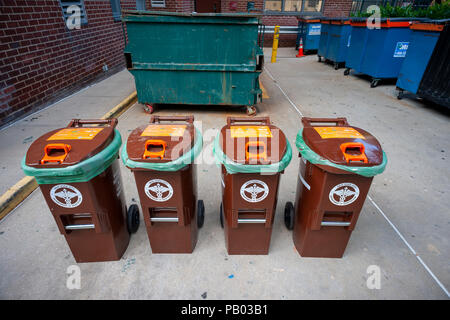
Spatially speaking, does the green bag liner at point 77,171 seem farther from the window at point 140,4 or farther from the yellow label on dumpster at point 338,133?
the window at point 140,4

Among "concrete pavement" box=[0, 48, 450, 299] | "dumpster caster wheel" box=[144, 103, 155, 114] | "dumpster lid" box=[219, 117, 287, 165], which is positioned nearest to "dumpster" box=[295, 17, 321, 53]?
"dumpster caster wheel" box=[144, 103, 155, 114]

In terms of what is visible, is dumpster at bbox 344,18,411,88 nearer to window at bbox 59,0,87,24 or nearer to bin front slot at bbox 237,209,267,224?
bin front slot at bbox 237,209,267,224

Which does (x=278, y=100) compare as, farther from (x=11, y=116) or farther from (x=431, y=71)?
(x=11, y=116)

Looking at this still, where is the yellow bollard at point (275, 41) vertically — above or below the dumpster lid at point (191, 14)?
below

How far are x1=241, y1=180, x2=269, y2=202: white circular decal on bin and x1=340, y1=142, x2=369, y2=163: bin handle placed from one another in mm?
588

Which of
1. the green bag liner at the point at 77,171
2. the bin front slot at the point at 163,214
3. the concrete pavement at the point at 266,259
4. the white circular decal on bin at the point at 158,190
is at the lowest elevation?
the concrete pavement at the point at 266,259

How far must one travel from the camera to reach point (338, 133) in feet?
6.56

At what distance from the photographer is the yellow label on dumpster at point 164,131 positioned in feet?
6.45

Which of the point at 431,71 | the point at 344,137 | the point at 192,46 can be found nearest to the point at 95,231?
the point at 344,137

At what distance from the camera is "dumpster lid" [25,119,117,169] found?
66.1 inches

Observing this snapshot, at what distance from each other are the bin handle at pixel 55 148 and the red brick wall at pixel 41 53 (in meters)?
3.38

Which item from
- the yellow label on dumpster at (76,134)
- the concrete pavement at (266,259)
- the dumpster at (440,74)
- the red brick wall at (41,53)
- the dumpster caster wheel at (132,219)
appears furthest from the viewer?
the dumpster at (440,74)

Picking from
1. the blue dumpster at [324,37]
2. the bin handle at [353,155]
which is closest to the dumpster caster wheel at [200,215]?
the bin handle at [353,155]

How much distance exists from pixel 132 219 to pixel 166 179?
0.83 meters
